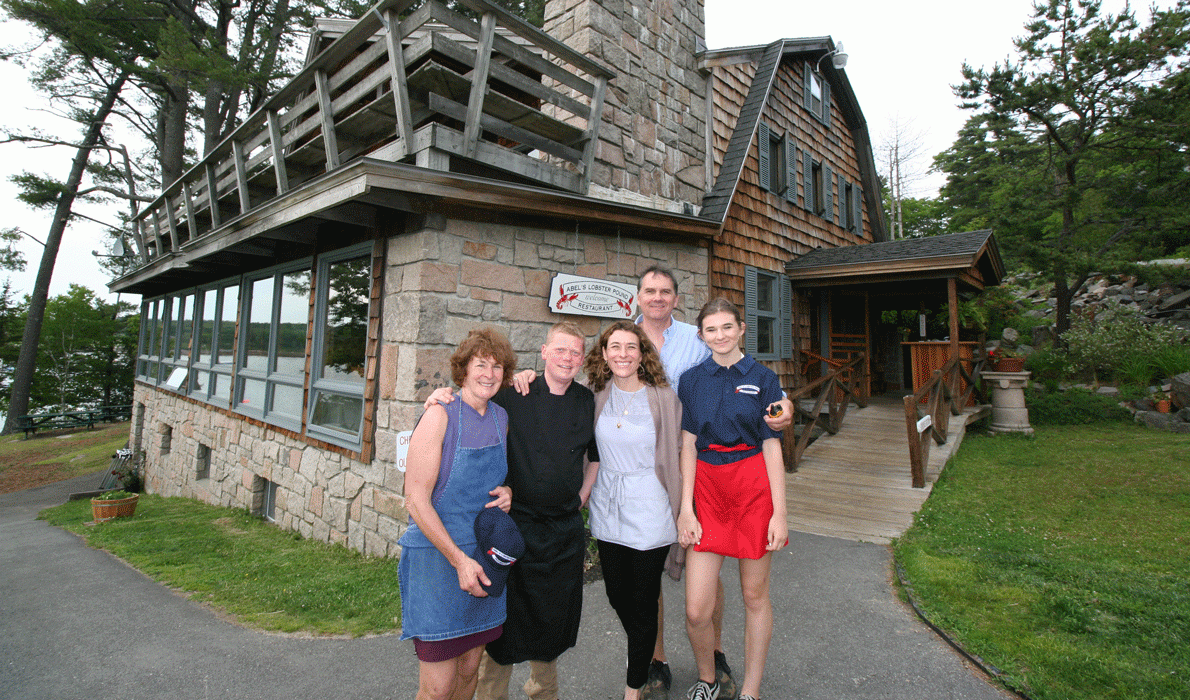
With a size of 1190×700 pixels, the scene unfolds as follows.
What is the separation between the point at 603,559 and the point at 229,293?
8.36m

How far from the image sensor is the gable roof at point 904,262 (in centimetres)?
761

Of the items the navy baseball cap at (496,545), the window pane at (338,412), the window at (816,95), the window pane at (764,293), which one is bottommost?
the navy baseball cap at (496,545)

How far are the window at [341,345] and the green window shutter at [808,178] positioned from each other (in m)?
7.87

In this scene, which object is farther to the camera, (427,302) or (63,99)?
(63,99)

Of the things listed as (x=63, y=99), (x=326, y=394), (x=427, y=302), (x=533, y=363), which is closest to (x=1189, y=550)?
(x=533, y=363)

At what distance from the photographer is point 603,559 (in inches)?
92.4

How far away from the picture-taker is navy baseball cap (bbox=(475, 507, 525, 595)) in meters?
1.92

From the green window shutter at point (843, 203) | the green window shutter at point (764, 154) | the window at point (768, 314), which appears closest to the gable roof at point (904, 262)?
the window at point (768, 314)

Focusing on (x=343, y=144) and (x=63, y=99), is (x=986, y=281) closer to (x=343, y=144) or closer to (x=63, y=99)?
(x=343, y=144)

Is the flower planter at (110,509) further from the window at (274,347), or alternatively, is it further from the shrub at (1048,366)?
the shrub at (1048,366)

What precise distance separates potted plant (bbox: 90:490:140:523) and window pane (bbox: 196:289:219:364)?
2.14 m

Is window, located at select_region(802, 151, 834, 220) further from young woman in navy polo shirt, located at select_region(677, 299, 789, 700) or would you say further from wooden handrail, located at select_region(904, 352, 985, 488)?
young woman in navy polo shirt, located at select_region(677, 299, 789, 700)

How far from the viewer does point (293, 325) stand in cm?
637

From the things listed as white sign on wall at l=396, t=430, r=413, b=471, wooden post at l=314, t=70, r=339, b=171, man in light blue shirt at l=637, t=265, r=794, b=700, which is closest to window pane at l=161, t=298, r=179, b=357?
wooden post at l=314, t=70, r=339, b=171
